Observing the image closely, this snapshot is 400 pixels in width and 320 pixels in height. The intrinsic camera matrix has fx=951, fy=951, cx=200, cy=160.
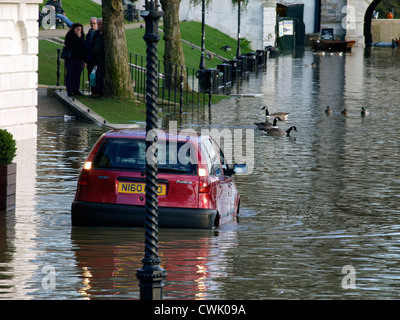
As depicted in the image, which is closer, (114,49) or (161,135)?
(161,135)

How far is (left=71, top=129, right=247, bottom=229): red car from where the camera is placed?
1173 cm

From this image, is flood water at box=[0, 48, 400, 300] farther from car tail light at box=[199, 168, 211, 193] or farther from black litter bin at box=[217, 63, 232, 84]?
black litter bin at box=[217, 63, 232, 84]

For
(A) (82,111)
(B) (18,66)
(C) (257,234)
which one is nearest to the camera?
(C) (257,234)

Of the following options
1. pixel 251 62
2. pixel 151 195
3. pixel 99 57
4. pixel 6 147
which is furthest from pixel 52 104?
pixel 251 62

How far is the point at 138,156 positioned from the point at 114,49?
1602 centimetres

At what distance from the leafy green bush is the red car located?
209 cm

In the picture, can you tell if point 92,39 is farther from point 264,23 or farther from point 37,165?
point 264,23

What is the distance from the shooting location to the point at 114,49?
90.2 feet

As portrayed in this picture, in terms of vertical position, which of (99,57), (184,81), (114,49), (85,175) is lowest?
(85,175)

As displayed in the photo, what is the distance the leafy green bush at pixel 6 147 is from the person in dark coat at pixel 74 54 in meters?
13.7

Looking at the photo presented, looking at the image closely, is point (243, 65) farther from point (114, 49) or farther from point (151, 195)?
point (151, 195)

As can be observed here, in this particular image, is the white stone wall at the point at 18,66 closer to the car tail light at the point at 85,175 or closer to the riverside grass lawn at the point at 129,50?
the riverside grass lawn at the point at 129,50
